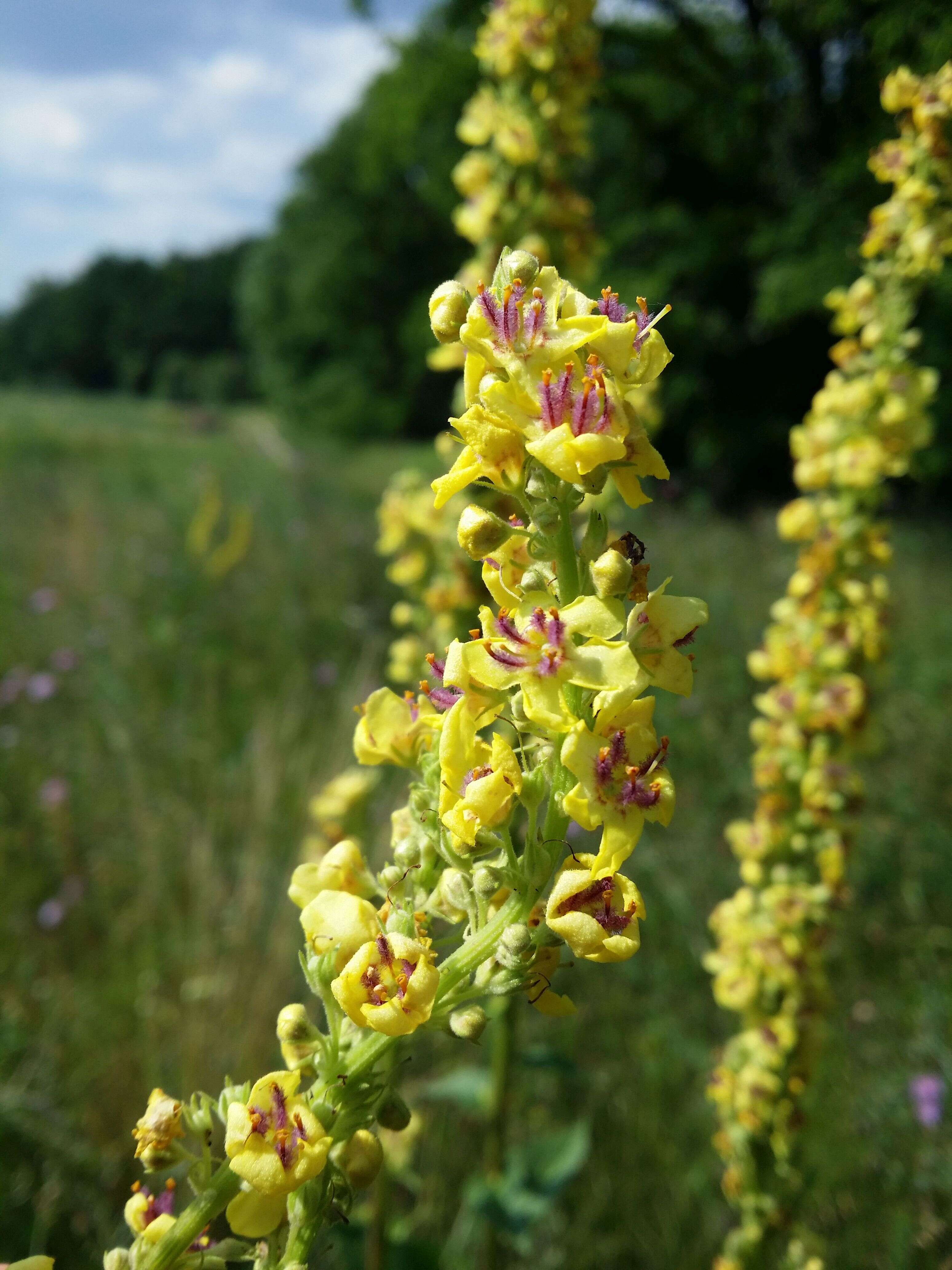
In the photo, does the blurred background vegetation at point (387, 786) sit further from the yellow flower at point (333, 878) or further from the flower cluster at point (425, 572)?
the yellow flower at point (333, 878)

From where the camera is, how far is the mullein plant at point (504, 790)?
0.92 m

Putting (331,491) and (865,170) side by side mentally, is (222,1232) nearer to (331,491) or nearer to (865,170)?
(865,170)

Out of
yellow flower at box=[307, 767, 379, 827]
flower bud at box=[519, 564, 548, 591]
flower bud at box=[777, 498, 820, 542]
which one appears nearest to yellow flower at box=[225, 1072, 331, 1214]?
flower bud at box=[519, 564, 548, 591]

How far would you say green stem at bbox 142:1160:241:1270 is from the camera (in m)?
0.96

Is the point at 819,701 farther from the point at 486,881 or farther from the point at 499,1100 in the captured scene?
the point at 486,881

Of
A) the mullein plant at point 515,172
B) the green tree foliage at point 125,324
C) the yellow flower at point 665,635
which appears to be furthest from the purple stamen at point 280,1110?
the green tree foliage at point 125,324

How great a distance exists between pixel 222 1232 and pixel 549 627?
7.31 ft

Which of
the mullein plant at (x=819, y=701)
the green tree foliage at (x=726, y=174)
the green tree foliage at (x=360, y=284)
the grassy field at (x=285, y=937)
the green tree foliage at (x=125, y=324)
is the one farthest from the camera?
the green tree foliage at (x=125, y=324)

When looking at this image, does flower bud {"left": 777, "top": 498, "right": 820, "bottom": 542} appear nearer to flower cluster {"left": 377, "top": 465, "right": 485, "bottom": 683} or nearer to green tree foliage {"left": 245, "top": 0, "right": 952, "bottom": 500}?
green tree foliage {"left": 245, "top": 0, "right": 952, "bottom": 500}

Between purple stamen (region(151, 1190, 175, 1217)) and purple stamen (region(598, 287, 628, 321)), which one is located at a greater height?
purple stamen (region(598, 287, 628, 321))

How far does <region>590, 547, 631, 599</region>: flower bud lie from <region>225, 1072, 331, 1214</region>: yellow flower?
63 cm

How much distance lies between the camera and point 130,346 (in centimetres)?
7100

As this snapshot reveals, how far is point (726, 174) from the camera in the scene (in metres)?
15.0

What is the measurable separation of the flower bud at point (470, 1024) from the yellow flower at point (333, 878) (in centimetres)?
22
